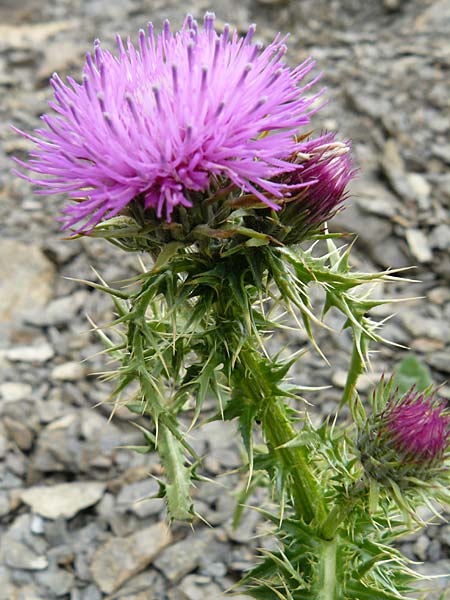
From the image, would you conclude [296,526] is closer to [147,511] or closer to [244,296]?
[244,296]

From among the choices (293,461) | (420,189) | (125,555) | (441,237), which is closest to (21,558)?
(125,555)

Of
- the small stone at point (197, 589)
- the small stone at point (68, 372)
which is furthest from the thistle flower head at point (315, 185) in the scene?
the small stone at point (68, 372)

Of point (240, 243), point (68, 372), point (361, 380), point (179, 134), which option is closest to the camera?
point (179, 134)

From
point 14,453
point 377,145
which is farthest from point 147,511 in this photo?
point 377,145

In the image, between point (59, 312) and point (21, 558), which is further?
point (59, 312)

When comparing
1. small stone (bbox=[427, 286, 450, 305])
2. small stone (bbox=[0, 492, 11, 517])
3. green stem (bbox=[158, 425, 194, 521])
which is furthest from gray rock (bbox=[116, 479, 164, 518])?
small stone (bbox=[427, 286, 450, 305])

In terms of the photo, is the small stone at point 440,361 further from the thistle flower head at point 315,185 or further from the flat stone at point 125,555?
the thistle flower head at point 315,185

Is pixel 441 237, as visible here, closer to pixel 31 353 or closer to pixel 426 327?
pixel 426 327

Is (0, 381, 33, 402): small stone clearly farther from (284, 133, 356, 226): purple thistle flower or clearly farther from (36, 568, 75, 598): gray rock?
(284, 133, 356, 226): purple thistle flower
